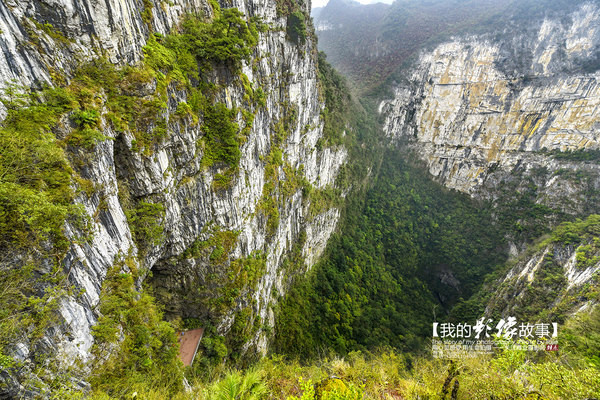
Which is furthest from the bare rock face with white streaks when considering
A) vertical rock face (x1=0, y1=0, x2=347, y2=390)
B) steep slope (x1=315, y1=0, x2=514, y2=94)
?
vertical rock face (x1=0, y1=0, x2=347, y2=390)

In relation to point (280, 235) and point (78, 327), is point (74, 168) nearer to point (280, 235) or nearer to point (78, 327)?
point (78, 327)

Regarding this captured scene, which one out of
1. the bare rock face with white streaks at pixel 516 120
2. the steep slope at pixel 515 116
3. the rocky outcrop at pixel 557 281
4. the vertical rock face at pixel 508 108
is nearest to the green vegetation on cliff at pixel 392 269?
the bare rock face with white streaks at pixel 516 120

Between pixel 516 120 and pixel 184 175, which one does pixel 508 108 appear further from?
pixel 184 175

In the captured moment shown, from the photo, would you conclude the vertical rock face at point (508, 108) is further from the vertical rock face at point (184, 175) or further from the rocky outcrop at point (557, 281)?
the vertical rock face at point (184, 175)

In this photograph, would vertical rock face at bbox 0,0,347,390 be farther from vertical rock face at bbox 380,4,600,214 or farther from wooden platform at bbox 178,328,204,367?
vertical rock face at bbox 380,4,600,214

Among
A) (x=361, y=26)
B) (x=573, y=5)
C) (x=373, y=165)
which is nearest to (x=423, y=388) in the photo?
(x=373, y=165)
